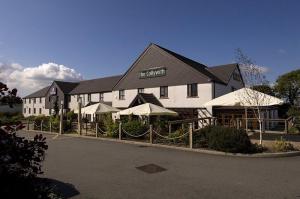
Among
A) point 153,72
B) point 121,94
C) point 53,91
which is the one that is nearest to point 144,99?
point 153,72

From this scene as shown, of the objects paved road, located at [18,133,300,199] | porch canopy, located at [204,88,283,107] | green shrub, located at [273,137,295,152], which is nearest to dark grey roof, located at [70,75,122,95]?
porch canopy, located at [204,88,283,107]

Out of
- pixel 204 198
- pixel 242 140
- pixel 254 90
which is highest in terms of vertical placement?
pixel 254 90

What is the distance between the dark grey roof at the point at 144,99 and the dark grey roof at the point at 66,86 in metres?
25.5

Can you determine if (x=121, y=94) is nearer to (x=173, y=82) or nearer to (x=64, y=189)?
(x=173, y=82)

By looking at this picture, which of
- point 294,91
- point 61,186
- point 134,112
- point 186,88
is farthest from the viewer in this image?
point 294,91

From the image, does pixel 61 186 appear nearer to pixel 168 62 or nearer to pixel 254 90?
pixel 254 90

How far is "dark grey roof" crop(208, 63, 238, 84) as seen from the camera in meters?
30.4

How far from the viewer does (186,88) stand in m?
28.5

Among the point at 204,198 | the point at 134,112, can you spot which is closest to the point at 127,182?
the point at 204,198

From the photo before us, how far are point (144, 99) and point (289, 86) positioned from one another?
113 ft

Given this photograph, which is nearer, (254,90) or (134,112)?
(254,90)

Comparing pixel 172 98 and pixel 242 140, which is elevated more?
pixel 172 98

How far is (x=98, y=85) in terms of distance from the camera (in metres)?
46.8

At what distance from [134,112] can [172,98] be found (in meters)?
9.99
